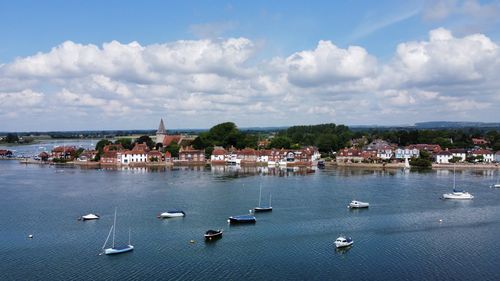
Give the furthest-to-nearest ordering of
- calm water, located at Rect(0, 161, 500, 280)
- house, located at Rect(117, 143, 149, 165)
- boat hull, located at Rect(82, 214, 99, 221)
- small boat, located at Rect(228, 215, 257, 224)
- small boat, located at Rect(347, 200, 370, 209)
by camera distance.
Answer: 1. house, located at Rect(117, 143, 149, 165)
2. small boat, located at Rect(347, 200, 370, 209)
3. boat hull, located at Rect(82, 214, 99, 221)
4. small boat, located at Rect(228, 215, 257, 224)
5. calm water, located at Rect(0, 161, 500, 280)

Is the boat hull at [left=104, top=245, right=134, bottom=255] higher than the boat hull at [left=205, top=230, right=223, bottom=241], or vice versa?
the boat hull at [left=205, top=230, right=223, bottom=241]

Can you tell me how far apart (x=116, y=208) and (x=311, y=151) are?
4238 cm

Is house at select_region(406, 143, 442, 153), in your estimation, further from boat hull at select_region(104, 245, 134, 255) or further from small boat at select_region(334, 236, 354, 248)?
boat hull at select_region(104, 245, 134, 255)

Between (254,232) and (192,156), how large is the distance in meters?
43.2

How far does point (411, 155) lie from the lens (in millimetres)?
66250

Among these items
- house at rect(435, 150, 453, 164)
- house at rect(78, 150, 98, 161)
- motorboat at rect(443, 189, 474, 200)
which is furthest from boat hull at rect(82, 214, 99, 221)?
house at rect(435, 150, 453, 164)

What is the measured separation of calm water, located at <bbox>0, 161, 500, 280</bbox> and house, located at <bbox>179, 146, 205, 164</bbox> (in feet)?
75.2

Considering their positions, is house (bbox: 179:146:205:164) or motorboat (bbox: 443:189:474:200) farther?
house (bbox: 179:146:205:164)

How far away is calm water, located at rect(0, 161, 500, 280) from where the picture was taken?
19.2 metres

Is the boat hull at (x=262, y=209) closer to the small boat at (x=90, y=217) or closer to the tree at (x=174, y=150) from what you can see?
the small boat at (x=90, y=217)

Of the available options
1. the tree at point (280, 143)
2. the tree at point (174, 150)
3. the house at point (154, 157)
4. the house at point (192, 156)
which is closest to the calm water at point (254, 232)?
the house at point (154, 157)

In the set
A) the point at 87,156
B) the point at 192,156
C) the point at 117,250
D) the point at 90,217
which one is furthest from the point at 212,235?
the point at 87,156

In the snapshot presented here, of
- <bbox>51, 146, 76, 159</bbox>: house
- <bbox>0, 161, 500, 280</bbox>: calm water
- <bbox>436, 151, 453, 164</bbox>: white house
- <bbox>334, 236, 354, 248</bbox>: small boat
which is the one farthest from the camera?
<bbox>51, 146, 76, 159</bbox>: house

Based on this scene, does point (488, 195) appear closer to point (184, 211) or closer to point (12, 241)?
point (184, 211)
